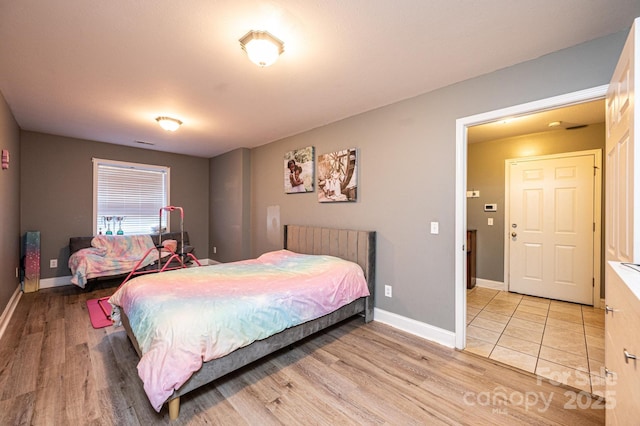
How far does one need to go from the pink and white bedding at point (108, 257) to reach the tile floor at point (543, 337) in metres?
4.87

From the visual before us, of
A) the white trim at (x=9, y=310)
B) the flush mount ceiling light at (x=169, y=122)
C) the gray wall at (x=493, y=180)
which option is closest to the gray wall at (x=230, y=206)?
the flush mount ceiling light at (x=169, y=122)

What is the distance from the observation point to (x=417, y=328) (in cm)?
277

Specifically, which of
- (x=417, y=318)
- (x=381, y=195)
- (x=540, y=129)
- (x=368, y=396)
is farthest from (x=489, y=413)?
(x=540, y=129)

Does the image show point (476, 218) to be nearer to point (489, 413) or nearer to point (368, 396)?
point (489, 413)

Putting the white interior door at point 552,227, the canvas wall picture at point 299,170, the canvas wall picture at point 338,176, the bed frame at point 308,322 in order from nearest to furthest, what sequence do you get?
the bed frame at point 308,322 < the canvas wall picture at point 338,176 < the white interior door at point 552,227 < the canvas wall picture at point 299,170

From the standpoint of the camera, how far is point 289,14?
1653 millimetres

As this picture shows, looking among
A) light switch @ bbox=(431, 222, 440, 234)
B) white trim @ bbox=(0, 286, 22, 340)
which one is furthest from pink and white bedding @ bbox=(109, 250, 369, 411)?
white trim @ bbox=(0, 286, 22, 340)

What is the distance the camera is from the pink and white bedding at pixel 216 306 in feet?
5.13

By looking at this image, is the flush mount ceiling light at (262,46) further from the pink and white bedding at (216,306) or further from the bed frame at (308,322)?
the bed frame at (308,322)

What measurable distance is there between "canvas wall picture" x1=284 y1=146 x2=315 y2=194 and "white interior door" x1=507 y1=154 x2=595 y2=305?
10.5 ft

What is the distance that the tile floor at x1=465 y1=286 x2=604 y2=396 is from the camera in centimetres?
215

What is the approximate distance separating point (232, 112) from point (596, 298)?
5275mm

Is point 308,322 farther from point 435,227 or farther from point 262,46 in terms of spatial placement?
point 262,46

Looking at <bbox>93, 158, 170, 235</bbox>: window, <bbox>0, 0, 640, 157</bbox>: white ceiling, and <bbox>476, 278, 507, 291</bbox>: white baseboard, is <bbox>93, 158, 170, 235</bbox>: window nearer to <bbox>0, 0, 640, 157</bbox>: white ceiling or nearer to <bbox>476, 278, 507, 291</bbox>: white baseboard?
<bbox>0, 0, 640, 157</bbox>: white ceiling
